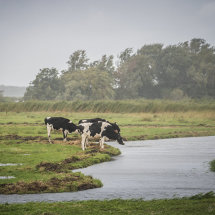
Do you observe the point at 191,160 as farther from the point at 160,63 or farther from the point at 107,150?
the point at 160,63

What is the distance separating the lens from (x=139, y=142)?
35375mm

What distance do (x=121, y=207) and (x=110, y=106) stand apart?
50713 millimetres

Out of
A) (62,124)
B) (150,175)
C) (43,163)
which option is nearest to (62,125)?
(62,124)

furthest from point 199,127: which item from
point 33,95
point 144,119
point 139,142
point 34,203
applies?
point 33,95

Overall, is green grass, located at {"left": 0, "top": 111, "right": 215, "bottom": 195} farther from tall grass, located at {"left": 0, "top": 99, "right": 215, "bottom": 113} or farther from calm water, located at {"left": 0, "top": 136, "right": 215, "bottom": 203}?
tall grass, located at {"left": 0, "top": 99, "right": 215, "bottom": 113}

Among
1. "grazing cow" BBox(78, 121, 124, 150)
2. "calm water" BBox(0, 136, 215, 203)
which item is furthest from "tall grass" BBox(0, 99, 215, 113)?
"grazing cow" BBox(78, 121, 124, 150)

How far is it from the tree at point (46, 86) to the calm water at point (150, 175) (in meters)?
73.4

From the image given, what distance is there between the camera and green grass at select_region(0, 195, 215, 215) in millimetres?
12022

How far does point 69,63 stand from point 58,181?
94422 mm

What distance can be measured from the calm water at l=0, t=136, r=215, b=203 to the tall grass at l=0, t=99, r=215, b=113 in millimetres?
28977

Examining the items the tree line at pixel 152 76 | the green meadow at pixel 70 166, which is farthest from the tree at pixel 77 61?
the green meadow at pixel 70 166

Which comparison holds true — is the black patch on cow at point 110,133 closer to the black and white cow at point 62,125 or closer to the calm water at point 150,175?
the calm water at point 150,175

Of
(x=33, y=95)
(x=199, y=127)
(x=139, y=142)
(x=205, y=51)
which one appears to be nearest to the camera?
(x=139, y=142)

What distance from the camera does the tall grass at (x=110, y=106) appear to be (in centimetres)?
6122
